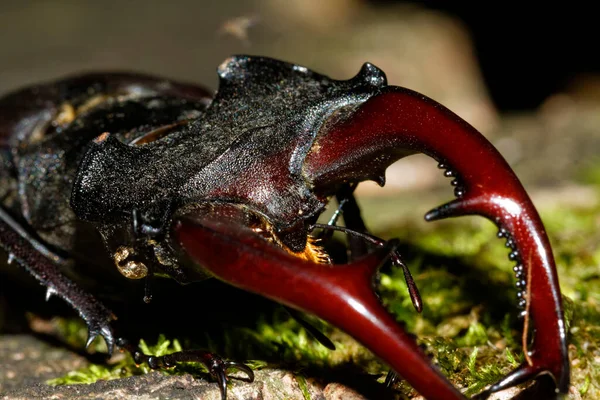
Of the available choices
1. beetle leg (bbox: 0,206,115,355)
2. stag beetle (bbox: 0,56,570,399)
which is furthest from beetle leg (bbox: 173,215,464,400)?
beetle leg (bbox: 0,206,115,355)

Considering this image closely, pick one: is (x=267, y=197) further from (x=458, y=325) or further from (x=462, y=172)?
(x=458, y=325)

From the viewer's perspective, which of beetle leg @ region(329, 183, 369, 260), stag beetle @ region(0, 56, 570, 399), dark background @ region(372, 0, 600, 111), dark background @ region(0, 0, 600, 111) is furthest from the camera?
dark background @ region(372, 0, 600, 111)

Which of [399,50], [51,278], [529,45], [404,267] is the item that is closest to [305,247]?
[404,267]

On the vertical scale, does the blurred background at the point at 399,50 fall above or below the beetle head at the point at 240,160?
below

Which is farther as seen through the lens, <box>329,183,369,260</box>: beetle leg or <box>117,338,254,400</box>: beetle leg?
<box>329,183,369,260</box>: beetle leg

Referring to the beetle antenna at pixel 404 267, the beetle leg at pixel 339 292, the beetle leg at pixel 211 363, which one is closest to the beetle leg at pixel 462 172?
the beetle antenna at pixel 404 267

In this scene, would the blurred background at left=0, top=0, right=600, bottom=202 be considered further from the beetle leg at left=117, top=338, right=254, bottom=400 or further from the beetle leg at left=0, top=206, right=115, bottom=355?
the beetle leg at left=117, top=338, right=254, bottom=400

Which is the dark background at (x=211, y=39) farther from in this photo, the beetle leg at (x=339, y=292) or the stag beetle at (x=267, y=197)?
the beetle leg at (x=339, y=292)

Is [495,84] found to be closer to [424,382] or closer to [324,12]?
[324,12]
